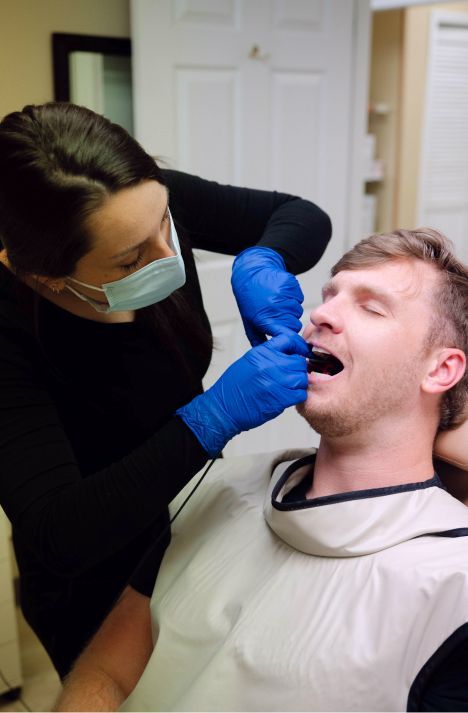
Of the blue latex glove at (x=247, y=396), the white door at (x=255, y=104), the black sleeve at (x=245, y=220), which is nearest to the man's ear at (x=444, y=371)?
the blue latex glove at (x=247, y=396)

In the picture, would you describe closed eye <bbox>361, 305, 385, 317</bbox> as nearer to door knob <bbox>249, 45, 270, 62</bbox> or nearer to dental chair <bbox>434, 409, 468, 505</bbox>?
dental chair <bbox>434, 409, 468, 505</bbox>

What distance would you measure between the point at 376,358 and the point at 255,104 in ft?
5.19

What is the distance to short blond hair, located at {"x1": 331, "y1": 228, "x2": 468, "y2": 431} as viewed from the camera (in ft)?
3.85

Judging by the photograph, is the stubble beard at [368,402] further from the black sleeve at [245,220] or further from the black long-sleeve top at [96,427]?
the black sleeve at [245,220]

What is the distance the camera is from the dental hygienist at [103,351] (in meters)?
0.95

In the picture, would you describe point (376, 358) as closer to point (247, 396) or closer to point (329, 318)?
point (329, 318)

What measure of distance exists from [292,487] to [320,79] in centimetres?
185

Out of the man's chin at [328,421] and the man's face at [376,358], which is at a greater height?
the man's face at [376,358]

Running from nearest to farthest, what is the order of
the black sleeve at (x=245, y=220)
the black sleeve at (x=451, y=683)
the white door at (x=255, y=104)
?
the black sleeve at (x=451, y=683), the black sleeve at (x=245, y=220), the white door at (x=255, y=104)

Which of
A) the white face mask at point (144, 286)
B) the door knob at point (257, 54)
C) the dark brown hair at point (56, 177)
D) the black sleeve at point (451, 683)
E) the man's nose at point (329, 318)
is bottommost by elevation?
the black sleeve at point (451, 683)

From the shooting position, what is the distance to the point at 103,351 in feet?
3.90

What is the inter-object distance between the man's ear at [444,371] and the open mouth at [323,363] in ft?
0.49

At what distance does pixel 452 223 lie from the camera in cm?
450

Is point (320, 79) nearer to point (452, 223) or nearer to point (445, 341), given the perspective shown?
point (445, 341)
